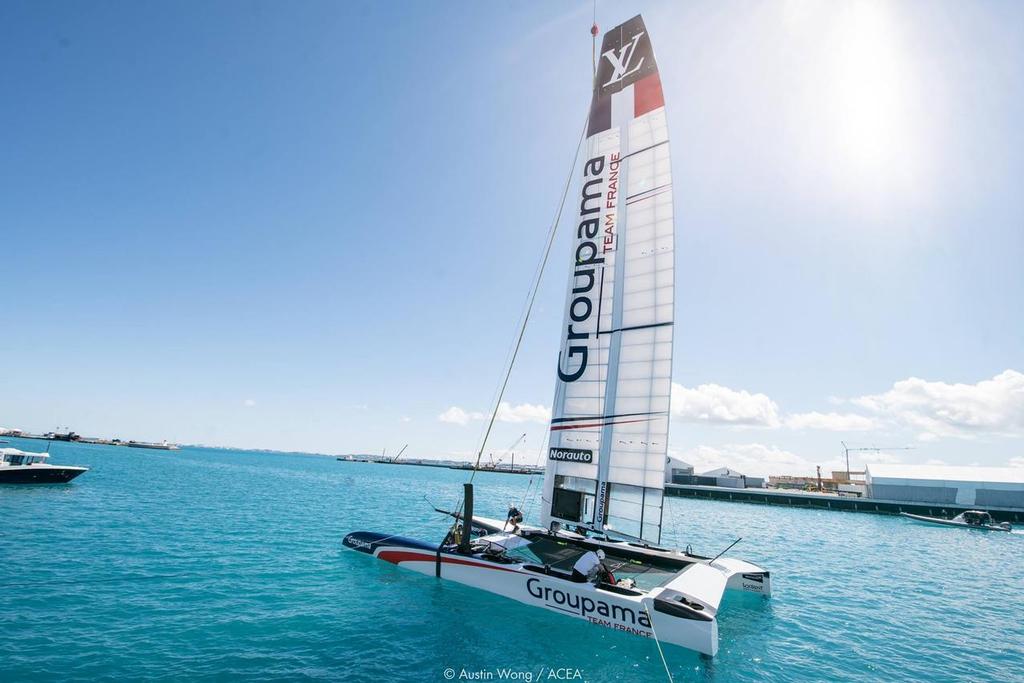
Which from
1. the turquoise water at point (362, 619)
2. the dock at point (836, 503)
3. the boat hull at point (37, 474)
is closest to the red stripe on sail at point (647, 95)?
the turquoise water at point (362, 619)

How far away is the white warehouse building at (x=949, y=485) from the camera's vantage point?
4978 cm

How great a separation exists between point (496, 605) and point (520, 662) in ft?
10.5

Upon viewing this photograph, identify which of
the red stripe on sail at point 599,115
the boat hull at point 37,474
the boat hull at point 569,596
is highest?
the red stripe on sail at point 599,115

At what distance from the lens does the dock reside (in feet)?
161

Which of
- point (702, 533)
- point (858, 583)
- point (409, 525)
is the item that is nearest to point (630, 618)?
point (858, 583)

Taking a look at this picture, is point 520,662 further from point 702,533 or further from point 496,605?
point 702,533

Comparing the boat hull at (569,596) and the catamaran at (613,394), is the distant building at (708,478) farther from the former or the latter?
the boat hull at (569,596)

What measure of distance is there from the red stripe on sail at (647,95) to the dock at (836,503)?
200 feet

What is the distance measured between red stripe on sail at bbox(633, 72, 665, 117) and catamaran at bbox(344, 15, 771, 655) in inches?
1.7

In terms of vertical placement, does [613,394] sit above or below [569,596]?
above

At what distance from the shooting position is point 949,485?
172 feet

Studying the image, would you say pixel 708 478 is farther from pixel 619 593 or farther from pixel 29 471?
pixel 29 471

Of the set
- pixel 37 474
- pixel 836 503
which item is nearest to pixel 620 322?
pixel 37 474

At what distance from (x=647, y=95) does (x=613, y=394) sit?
35.1ft
